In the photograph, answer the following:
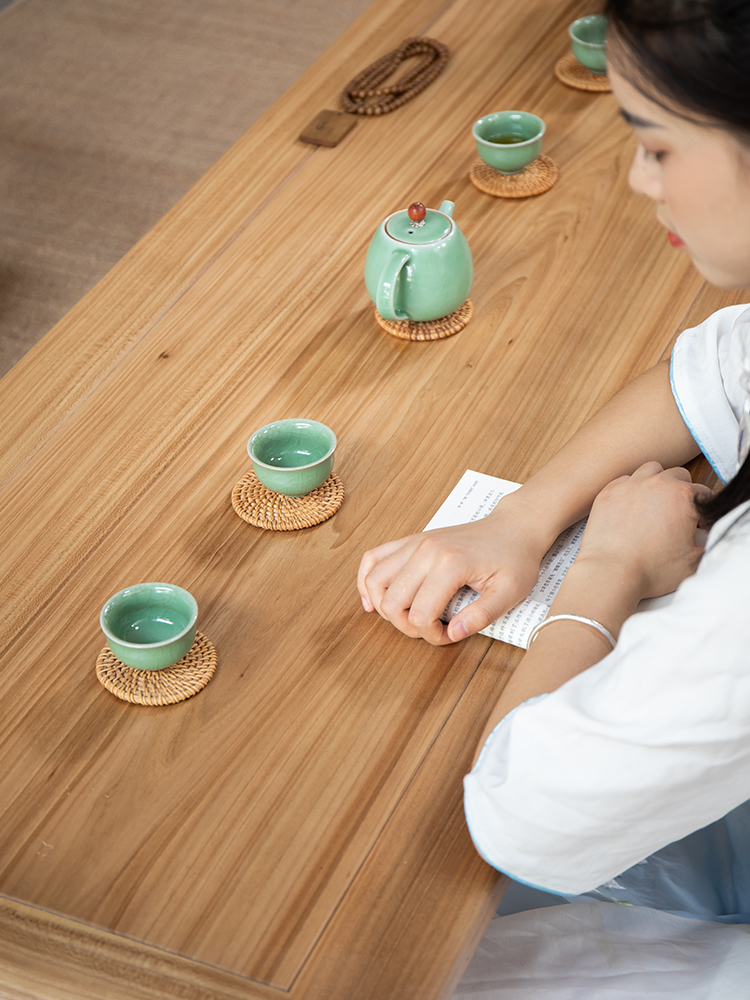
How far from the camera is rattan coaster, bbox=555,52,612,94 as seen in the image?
160cm

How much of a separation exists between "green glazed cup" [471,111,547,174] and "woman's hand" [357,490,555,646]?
2.22 feet

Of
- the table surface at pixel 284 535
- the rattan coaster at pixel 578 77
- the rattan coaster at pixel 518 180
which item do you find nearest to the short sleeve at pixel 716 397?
the table surface at pixel 284 535

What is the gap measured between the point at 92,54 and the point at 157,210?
39.2 inches

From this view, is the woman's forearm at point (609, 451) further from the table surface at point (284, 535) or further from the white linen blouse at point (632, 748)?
the white linen blouse at point (632, 748)

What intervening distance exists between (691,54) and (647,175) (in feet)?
0.38

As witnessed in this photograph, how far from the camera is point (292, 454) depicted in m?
1.06

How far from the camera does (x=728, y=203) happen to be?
2.39ft

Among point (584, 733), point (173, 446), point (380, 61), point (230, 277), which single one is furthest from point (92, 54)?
point (584, 733)

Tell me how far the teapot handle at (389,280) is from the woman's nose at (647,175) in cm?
41

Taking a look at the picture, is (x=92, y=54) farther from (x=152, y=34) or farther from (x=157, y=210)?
(x=157, y=210)

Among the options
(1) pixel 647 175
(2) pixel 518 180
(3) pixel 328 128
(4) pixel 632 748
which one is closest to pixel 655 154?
(1) pixel 647 175

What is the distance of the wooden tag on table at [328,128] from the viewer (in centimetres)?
153

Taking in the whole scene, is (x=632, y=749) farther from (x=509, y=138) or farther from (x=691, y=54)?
(x=509, y=138)

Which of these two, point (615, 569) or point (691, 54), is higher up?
point (691, 54)
